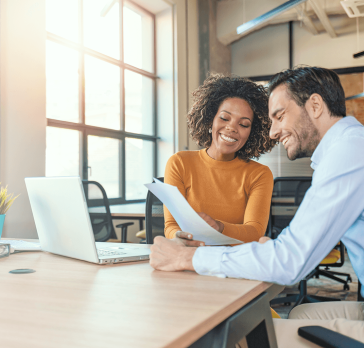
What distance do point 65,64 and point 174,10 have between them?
2.22 m

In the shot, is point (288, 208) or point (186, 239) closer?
point (186, 239)

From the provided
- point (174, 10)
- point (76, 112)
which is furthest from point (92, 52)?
point (174, 10)

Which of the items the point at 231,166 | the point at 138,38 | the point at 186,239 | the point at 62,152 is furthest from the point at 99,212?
the point at 138,38

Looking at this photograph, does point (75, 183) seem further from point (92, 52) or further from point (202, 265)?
point (92, 52)

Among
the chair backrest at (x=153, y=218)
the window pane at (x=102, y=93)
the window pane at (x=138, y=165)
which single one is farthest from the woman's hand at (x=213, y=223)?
the window pane at (x=138, y=165)

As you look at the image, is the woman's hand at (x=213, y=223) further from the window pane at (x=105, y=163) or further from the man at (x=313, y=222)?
the window pane at (x=105, y=163)

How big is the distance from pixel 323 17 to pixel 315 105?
5380mm

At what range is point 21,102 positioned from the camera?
3.27m

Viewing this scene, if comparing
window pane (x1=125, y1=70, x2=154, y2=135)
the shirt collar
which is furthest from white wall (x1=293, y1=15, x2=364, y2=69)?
the shirt collar

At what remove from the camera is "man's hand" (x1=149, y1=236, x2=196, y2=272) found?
1.04 metres

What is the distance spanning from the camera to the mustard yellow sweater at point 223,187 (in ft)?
5.58

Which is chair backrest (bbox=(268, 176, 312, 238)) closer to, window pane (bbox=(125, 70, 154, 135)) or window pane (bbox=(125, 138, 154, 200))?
window pane (bbox=(125, 138, 154, 200))

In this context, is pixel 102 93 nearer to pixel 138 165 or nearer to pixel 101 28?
pixel 101 28

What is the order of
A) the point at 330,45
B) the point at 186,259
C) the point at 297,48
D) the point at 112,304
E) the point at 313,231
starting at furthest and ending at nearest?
the point at 297,48, the point at 330,45, the point at 186,259, the point at 313,231, the point at 112,304
